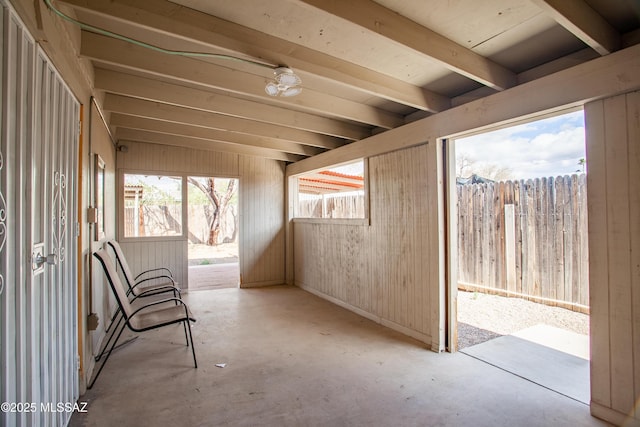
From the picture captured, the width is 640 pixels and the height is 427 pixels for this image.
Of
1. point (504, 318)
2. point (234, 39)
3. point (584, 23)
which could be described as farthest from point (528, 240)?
point (234, 39)

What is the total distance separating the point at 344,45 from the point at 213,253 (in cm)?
1001

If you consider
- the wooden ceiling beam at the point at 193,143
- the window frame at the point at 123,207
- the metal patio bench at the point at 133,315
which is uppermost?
the wooden ceiling beam at the point at 193,143

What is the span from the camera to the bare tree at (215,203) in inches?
439

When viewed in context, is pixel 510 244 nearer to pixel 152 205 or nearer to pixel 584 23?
pixel 584 23

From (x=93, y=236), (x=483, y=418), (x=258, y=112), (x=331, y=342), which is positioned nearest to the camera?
(x=483, y=418)

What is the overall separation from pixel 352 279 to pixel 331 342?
121 cm

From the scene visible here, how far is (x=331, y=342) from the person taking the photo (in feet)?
10.2

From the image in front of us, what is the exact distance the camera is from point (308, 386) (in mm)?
2289

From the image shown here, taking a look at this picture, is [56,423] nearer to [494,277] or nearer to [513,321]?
[513,321]

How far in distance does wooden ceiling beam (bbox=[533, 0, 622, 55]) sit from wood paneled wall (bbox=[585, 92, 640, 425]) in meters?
0.33

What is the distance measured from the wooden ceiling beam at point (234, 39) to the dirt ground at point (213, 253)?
27.2 ft

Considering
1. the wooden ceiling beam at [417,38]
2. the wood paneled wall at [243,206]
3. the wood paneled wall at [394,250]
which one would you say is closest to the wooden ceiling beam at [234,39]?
the wooden ceiling beam at [417,38]

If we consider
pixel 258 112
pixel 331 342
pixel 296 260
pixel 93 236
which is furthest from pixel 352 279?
pixel 93 236

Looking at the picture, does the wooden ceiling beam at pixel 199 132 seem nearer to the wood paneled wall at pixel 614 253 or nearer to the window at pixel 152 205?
the window at pixel 152 205
